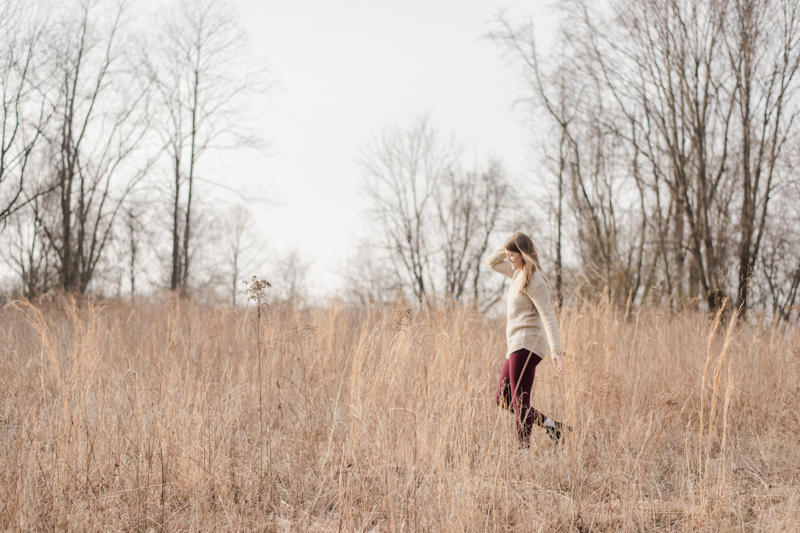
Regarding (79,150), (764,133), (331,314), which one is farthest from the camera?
(79,150)

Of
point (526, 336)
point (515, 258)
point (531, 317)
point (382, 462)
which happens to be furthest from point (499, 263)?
point (382, 462)

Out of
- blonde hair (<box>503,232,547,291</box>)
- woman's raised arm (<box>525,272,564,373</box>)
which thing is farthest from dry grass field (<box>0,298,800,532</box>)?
blonde hair (<box>503,232,547,291</box>)

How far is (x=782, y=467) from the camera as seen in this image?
323 centimetres

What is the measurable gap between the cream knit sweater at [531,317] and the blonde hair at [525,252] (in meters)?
0.04

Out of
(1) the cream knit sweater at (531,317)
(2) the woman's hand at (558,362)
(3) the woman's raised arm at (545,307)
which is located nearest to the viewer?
(2) the woman's hand at (558,362)

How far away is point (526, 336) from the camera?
334cm

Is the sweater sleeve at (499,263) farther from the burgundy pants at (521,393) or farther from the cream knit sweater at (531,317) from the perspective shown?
the burgundy pants at (521,393)

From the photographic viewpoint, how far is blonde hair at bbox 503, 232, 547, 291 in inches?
132

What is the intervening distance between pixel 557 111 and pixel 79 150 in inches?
524

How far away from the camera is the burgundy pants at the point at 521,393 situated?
3172mm

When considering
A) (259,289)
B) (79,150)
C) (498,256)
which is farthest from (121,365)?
(79,150)

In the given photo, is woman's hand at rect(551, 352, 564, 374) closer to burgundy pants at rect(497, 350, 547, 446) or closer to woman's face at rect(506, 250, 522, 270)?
burgundy pants at rect(497, 350, 547, 446)

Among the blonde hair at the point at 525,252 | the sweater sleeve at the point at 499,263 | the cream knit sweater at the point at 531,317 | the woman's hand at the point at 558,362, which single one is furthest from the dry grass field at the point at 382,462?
the sweater sleeve at the point at 499,263

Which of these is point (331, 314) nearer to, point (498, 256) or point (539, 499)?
point (498, 256)
